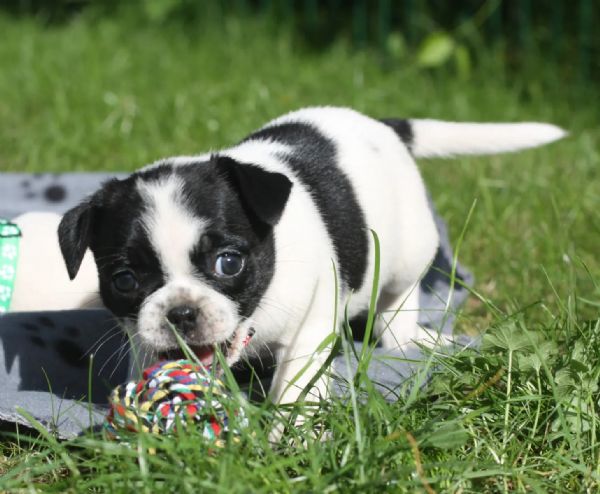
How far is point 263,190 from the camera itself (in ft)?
9.68

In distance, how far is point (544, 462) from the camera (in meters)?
2.64

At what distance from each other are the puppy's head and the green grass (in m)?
0.42

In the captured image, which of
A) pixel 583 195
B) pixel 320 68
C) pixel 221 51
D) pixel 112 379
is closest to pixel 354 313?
pixel 112 379

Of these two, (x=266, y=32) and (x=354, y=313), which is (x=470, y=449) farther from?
(x=266, y=32)

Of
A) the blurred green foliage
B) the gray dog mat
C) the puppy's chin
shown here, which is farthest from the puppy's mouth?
the blurred green foliage

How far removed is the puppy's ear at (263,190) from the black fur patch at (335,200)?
1.41 ft

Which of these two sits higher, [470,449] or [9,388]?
[470,449]

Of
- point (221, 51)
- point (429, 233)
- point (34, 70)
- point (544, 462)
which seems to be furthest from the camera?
point (221, 51)

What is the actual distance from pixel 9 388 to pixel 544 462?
1.80 meters

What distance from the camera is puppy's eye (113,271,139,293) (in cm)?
297

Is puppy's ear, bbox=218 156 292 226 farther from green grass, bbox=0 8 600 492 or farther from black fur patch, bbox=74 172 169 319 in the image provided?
green grass, bbox=0 8 600 492

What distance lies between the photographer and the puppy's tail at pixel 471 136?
13.4 feet

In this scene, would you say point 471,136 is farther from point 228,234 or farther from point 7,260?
point 7,260

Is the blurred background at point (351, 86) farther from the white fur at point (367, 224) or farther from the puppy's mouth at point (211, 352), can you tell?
the puppy's mouth at point (211, 352)
